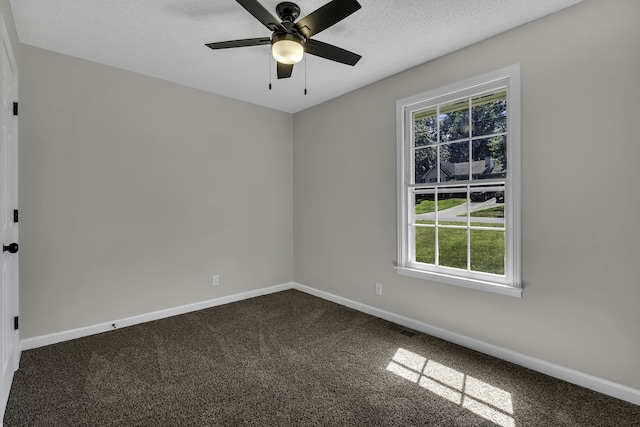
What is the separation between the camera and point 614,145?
203 cm

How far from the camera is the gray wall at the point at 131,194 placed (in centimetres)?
277

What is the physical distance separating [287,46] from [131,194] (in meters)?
2.31

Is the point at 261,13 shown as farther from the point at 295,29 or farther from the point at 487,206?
the point at 487,206

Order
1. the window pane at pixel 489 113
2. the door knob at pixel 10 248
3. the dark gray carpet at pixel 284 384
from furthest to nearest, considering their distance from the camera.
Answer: the window pane at pixel 489 113, the door knob at pixel 10 248, the dark gray carpet at pixel 284 384

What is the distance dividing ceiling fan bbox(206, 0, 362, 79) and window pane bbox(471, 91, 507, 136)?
122cm

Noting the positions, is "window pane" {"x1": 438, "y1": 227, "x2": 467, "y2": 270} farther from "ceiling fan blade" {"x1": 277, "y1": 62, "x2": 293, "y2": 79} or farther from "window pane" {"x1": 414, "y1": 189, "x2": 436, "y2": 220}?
"ceiling fan blade" {"x1": 277, "y1": 62, "x2": 293, "y2": 79}

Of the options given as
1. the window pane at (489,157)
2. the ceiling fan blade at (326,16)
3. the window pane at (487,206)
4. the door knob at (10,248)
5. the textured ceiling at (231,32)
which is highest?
the textured ceiling at (231,32)

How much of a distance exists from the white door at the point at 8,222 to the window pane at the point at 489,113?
3.31 m

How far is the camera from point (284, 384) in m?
2.21

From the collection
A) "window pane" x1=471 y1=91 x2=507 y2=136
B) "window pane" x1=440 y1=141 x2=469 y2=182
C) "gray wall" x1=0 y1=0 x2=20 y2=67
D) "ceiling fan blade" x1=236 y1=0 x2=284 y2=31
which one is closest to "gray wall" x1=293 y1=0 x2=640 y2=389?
"window pane" x1=471 y1=91 x2=507 y2=136

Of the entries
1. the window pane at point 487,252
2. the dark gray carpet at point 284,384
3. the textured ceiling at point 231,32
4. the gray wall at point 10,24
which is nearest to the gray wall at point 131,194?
the gray wall at point 10,24

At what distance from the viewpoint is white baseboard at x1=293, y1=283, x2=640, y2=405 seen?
6.68ft

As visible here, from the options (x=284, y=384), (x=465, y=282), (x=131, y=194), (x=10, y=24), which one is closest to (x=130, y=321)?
(x=131, y=194)

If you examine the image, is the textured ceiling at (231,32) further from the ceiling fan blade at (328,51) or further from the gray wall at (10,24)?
the ceiling fan blade at (328,51)
